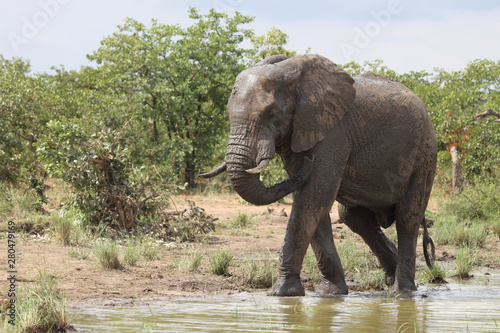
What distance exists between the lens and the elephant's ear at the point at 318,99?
642 cm

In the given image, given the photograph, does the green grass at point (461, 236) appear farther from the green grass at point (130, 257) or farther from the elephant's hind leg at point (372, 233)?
the green grass at point (130, 257)

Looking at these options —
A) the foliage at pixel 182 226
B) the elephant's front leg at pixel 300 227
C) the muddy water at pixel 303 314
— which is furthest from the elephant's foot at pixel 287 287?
the foliage at pixel 182 226

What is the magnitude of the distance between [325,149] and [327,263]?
4.22ft

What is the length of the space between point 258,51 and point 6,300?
2564 cm

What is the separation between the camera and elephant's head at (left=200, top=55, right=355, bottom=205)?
19.7 feet

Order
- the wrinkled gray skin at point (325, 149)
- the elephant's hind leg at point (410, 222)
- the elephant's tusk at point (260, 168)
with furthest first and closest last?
the elephant's hind leg at point (410, 222), the wrinkled gray skin at point (325, 149), the elephant's tusk at point (260, 168)

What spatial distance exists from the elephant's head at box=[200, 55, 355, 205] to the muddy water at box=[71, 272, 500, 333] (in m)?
1.08

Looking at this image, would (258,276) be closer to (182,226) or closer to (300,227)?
(300,227)

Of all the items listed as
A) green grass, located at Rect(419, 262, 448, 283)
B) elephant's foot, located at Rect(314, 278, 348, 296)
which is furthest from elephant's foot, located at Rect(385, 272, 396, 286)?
elephant's foot, located at Rect(314, 278, 348, 296)

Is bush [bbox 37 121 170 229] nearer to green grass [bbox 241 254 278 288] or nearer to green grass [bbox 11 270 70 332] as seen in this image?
green grass [bbox 241 254 278 288]

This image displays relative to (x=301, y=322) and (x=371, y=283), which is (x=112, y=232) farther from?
(x=301, y=322)

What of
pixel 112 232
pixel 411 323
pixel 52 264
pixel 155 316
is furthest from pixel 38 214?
pixel 411 323

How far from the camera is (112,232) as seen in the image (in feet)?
34.4

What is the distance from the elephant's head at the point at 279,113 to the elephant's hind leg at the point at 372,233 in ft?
5.69
